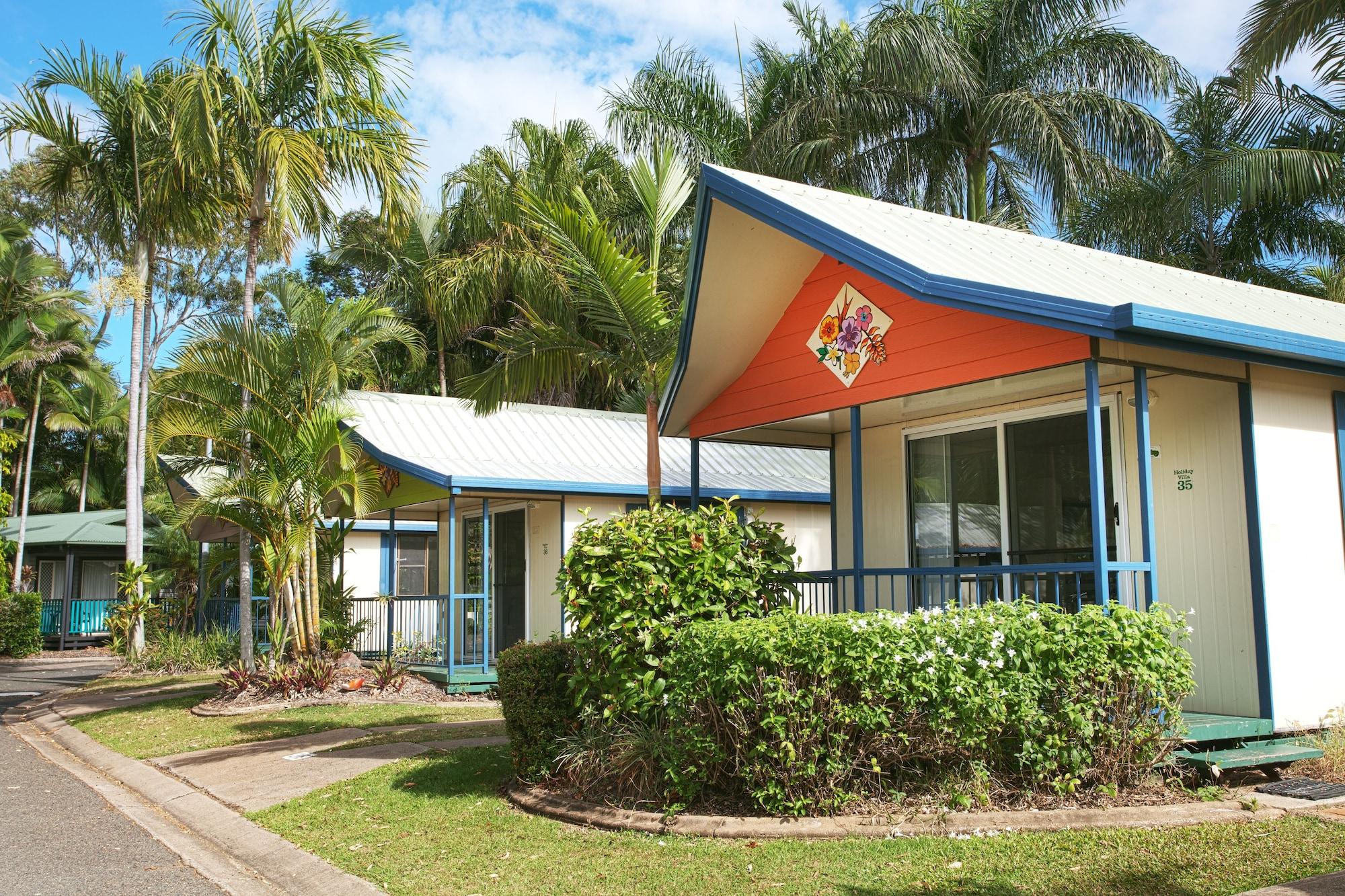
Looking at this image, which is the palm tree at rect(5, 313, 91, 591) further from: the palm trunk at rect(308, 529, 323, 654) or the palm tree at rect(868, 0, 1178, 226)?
the palm tree at rect(868, 0, 1178, 226)

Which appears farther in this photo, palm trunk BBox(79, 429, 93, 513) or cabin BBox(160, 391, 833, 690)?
palm trunk BBox(79, 429, 93, 513)

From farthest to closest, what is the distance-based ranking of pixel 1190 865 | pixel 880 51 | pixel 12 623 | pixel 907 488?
pixel 12 623 < pixel 880 51 < pixel 907 488 < pixel 1190 865

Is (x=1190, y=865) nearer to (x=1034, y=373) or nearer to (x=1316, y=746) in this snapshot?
(x=1316, y=746)

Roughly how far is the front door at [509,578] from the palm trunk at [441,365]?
12.0 m

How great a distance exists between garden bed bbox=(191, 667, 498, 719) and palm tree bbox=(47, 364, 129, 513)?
25313 mm

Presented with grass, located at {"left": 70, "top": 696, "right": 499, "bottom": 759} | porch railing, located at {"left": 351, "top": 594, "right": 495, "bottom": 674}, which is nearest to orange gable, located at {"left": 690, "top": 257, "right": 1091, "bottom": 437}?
Answer: grass, located at {"left": 70, "top": 696, "right": 499, "bottom": 759}

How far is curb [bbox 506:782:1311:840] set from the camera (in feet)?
20.2

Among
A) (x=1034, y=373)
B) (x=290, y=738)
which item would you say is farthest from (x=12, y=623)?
(x=1034, y=373)

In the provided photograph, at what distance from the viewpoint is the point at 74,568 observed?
107 ft

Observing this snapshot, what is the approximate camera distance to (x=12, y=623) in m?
26.2

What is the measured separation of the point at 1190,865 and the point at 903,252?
459 cm

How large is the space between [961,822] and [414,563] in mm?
17562

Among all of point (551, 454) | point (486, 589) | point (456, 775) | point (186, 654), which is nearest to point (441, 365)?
point (186, 654)

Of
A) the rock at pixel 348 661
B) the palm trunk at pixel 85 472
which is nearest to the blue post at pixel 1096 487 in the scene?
the rock at pixel 348 661
